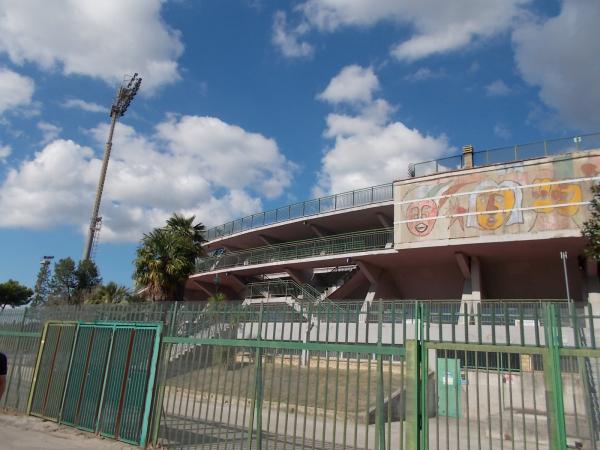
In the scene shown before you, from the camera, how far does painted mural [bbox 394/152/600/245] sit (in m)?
22.2

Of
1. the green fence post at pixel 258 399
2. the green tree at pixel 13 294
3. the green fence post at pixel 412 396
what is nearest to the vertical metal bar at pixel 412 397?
the green fence post at pixel 412 396

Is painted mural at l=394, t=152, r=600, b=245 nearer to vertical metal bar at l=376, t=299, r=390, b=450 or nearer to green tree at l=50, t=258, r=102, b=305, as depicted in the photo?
vertical metal bar at l=376, t=299, r=390, b=450

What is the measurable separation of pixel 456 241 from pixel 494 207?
2591mm

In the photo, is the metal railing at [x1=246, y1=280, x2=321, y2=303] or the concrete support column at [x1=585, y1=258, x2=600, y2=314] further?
the metal railing at [x1=246, y1=280, x2=321, y2=303]

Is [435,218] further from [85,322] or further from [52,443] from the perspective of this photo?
[52,443]

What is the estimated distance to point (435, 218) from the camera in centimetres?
2531

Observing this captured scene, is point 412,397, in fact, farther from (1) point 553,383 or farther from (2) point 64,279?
(2) point 64,279

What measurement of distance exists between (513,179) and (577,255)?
17.9ft

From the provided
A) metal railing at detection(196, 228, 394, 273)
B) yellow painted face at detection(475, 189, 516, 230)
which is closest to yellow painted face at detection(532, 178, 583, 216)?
yellow painted face at detection(475, 189, 516, 230)

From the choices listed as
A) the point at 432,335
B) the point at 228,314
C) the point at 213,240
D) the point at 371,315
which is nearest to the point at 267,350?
the point at 228,314

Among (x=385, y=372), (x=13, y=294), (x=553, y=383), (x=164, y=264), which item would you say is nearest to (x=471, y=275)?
(x=164, y=264)

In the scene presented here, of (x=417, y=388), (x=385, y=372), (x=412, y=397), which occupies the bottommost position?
(x=412, y=397)

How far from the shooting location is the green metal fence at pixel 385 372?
5016mm

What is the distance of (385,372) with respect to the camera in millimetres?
6027
